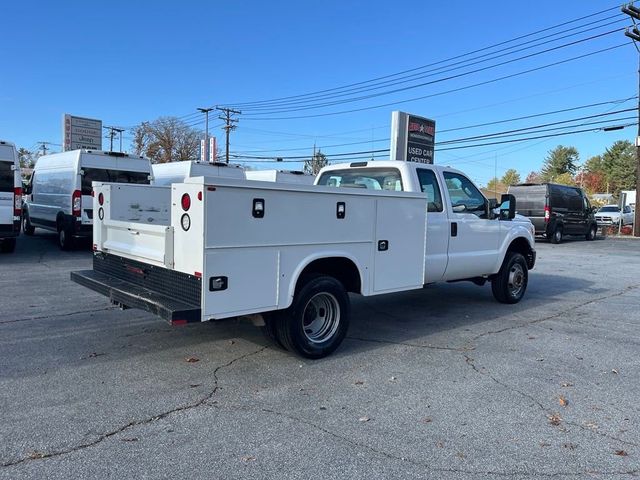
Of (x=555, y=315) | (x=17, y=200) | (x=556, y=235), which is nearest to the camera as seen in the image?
(x=555, y=315)

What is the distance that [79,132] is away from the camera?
30391mm

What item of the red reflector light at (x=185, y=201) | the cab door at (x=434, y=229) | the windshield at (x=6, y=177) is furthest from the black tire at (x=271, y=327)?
the windshield at (x=6, y=177)

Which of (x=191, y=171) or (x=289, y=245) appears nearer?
(x=289, y=245)

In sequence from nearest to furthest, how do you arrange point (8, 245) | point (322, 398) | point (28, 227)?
1. point (322, 398)
2. point (8, 245)
3. point (28, 227)

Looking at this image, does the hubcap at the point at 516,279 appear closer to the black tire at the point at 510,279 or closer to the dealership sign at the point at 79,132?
the black tire at the point at 510,279

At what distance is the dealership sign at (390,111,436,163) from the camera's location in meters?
15.0

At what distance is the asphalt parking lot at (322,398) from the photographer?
A: 327 centimetres

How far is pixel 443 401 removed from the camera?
170 inches

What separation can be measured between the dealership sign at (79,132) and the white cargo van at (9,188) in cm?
1889

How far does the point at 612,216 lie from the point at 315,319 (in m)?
32.7

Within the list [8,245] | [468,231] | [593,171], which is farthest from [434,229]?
[593,171]

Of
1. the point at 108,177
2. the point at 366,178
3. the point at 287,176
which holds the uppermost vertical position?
the point at 287,176

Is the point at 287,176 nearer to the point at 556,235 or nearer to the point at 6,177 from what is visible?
the point at 6,177

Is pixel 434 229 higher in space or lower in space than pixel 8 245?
higher
